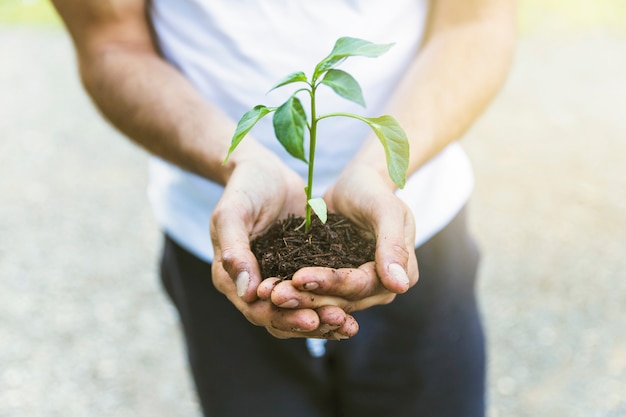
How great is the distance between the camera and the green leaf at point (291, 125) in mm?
1533

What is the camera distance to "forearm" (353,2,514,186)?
1.99 m

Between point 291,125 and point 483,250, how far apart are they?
3.74 m

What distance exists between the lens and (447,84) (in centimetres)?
207

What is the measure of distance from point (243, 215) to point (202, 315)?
66 cm

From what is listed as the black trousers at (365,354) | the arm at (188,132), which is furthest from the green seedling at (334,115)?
the black trousers at (365,354)

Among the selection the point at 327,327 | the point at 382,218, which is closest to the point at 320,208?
the point at 382,218

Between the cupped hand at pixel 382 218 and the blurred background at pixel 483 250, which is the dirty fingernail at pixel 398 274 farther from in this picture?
the blurred background at pixel 483 250

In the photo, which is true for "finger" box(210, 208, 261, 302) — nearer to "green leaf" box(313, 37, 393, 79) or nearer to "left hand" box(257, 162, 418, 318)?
"left hand" box(257, 162, 418, 318)

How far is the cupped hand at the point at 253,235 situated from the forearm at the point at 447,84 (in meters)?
0.24

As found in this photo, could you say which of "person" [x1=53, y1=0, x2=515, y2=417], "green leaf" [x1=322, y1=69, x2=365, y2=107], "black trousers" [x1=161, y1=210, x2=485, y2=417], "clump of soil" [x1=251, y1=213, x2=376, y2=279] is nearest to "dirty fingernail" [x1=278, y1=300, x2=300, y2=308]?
"clump of soil" [x1=251, y1=213, x2=376, y2=279]

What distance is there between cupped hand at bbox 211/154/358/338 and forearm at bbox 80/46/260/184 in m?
0.12

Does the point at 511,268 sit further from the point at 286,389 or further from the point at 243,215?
the point at 243,215

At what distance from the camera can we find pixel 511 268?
4.80 metres

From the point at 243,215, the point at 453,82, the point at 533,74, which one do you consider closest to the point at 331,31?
the point at 453,82
